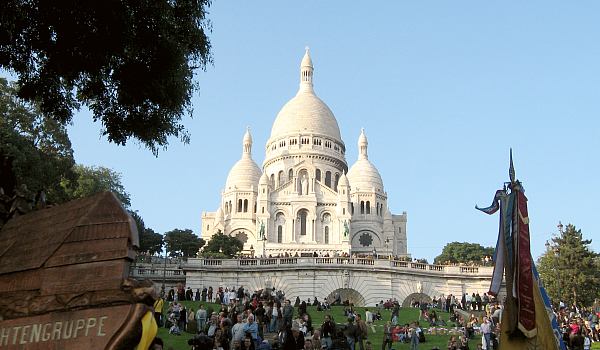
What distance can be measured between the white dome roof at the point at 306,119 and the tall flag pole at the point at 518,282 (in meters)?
82.0

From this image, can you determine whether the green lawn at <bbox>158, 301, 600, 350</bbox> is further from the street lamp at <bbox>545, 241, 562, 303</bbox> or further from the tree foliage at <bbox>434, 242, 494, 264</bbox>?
the tree foliage at <bbox>434, 242, 494, 264</bbox>

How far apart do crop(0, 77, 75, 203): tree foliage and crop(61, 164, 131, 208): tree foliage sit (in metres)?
3.37

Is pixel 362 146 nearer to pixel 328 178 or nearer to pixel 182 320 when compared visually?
pixel 328 178

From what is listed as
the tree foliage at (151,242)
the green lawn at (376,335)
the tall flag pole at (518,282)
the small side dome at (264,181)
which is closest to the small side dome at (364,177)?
the small side dome at (264,181)

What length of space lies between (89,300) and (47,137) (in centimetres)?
3401

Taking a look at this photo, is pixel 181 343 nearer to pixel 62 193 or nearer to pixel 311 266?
pixel 62 193

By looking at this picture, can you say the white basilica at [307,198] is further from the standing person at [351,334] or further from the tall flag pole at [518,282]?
the tall flag pole at [518,282]

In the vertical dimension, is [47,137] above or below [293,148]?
below

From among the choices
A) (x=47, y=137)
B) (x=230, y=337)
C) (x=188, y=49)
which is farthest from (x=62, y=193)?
(x=188, y=49)

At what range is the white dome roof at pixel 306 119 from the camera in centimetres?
9531

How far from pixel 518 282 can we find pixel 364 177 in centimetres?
7746

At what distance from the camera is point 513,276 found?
1178cm

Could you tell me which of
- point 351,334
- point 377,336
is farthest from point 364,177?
point 351,334

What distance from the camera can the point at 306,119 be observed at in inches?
3780
